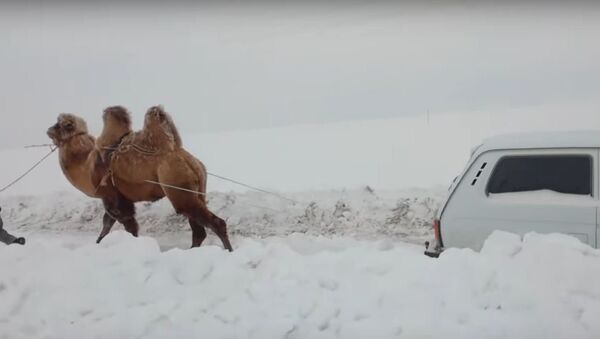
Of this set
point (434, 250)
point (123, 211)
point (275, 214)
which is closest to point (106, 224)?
point (123, 211)

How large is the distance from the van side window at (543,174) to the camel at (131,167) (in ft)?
5.36

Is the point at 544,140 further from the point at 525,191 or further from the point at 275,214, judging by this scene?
the point at 275,214

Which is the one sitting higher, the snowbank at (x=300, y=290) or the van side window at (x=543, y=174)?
the van side window at (x=543, y=174)

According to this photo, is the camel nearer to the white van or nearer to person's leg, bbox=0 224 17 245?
person's leg, bbox=0 224 17 245

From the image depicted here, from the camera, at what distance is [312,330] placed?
238cm

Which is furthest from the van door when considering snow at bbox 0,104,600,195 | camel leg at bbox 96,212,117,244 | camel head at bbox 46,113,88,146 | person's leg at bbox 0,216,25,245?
person's leg at bbox 0,216,25,245

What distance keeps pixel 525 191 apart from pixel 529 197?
1.5 inches

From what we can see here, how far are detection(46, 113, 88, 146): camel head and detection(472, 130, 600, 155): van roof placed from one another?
2.40 meters

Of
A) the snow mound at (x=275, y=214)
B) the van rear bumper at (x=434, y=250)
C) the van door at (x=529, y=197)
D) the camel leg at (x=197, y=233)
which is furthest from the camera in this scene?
the camel leg at (x=197, y=233)

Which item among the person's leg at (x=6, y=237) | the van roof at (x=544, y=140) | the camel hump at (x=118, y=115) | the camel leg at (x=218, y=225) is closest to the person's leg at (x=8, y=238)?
the person's leg at (x=6, y=237)

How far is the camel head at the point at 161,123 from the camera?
2.71 meters

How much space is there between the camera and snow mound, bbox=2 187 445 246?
2.58m

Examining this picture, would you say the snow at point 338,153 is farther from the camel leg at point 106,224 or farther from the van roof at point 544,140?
the camel leg at point 106,224

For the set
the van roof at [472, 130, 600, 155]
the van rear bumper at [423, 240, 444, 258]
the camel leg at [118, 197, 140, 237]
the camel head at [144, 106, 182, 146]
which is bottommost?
the van rear bumper at [423, 240, 444, 258]
